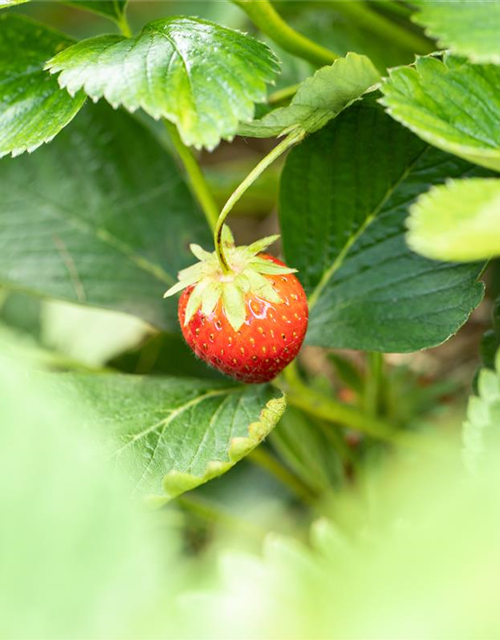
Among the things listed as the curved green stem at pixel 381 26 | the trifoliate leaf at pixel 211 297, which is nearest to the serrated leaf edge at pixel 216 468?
the trifoliate leaf at pixel 211 297

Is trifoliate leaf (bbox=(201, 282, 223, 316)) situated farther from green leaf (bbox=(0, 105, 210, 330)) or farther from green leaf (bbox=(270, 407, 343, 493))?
green leaf (bbox=(270, 407, 343, 493))

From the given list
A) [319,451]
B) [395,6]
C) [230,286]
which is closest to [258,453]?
[319,451]

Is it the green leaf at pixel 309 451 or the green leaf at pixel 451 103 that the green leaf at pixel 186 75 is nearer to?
the green leaf at pixel 451 103

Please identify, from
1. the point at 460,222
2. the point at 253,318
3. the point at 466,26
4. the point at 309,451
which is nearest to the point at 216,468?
the point at 253,318

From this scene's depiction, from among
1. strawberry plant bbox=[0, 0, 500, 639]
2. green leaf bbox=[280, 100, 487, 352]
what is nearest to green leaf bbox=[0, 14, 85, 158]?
strawberry plant bbox=[0, 0, 500, 639]

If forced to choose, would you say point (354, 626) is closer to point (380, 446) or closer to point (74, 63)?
point (74, 63)

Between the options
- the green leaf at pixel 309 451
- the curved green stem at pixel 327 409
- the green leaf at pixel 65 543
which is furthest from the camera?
the green leaf at pixel 309 451
